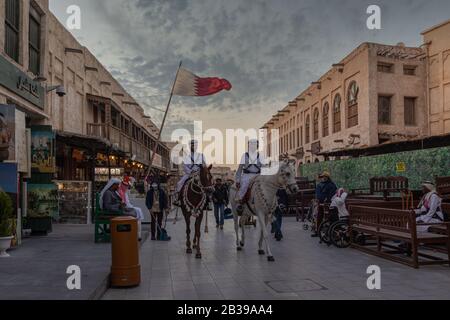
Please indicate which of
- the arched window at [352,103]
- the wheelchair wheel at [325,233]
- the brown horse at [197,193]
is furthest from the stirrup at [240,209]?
the arched window at [352,103]

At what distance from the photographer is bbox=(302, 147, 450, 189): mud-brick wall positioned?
1655cm

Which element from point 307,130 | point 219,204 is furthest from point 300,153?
point 219,204

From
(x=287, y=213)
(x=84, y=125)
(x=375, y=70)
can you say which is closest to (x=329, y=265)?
(x=287, y=213)

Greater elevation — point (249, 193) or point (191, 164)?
point (191, 164)

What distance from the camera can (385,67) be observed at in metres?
32.6

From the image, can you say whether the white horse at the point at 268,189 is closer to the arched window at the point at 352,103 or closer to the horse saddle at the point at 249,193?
the horse saddle at the point at 249,193

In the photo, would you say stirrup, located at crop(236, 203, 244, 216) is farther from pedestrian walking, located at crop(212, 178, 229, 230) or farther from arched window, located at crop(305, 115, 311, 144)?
arched window, located at crop(305, 115, 311, 144)

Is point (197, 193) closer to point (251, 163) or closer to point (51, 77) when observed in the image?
point (251, 163)

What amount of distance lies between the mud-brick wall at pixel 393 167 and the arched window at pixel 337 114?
8752 millimetres

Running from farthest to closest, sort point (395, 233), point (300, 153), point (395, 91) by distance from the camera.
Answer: point (300, 153) → point (395, 91) → point (395, 233)

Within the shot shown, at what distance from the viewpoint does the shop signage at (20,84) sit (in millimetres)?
11891

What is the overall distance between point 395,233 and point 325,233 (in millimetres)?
2753

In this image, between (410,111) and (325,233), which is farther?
(410,111)
